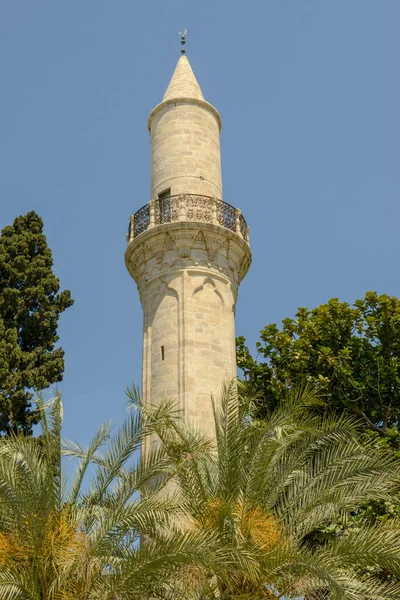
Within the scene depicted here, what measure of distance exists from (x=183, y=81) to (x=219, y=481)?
46.5ft

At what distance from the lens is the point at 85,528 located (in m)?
11.6

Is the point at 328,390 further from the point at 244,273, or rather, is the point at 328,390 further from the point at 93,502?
the point at 93,502

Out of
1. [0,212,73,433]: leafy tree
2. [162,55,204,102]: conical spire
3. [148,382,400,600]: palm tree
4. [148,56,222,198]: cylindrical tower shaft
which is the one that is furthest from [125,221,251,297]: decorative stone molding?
[148,382,400,600]: palm tree

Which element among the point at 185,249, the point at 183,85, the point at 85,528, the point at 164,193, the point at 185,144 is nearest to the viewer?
the point at 85,528

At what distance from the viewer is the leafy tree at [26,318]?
61.9 feet

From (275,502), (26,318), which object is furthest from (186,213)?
(275,502)

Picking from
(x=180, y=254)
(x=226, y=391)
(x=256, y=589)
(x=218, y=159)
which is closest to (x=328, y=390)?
(x=180, y=254)

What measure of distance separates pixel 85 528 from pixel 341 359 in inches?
443

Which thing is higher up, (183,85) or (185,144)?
(183,85)

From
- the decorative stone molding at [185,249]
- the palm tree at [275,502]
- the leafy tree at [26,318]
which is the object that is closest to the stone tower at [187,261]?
the decorative stone molding at [185,249]

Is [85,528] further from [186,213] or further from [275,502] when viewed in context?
[186,213]

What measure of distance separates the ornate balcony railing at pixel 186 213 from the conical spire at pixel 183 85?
12.0 feet

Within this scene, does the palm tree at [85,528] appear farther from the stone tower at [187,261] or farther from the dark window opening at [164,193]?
the dark window opening at [164,193]

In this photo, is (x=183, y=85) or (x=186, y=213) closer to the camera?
(x=186, y=213)
